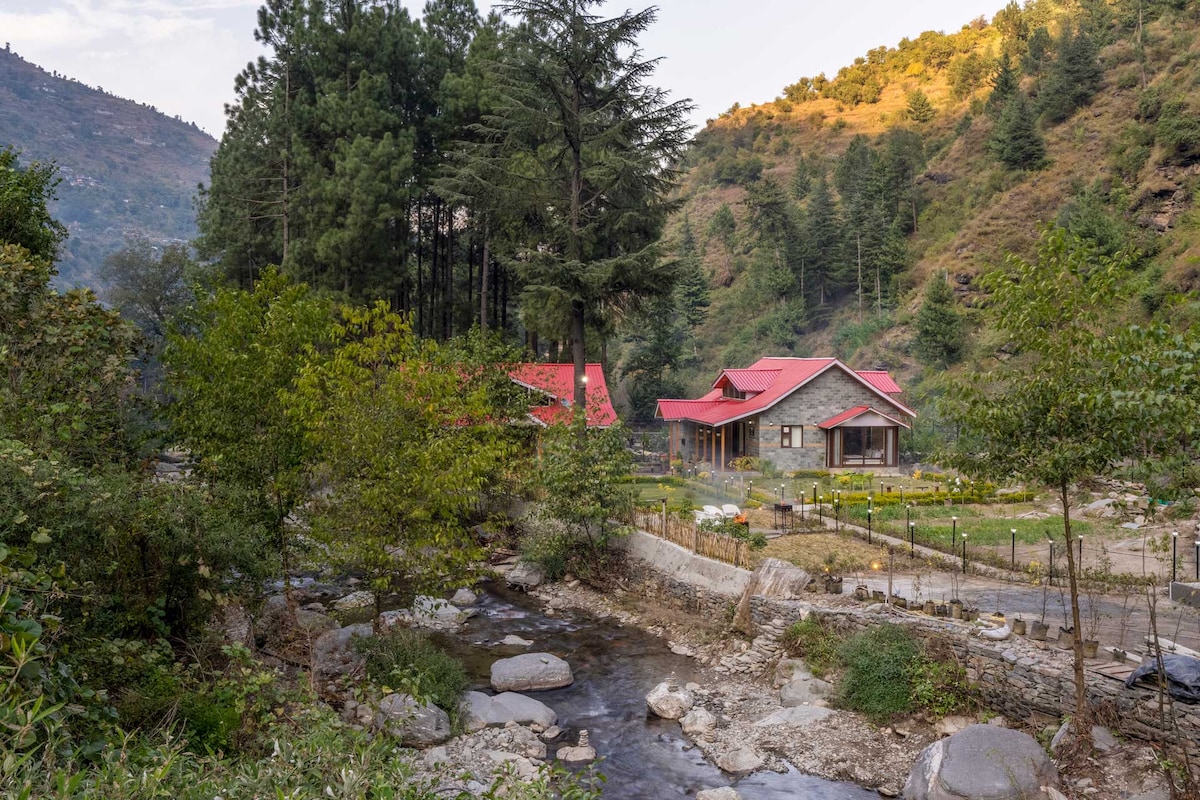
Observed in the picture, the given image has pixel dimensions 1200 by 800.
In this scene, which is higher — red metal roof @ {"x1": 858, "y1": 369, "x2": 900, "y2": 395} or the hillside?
the hillside

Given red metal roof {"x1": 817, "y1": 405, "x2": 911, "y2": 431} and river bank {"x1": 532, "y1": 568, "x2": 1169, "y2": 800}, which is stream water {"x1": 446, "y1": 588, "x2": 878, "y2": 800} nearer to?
river bank {"x1": 532, "y1": 568, "x2": 1169, "y2": 800}

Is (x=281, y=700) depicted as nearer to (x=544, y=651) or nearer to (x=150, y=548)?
(x=150, y=548)

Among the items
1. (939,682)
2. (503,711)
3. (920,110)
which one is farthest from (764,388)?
(920,110)

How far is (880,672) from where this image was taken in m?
12.6

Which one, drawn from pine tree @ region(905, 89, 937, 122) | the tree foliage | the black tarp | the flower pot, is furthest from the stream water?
pine tree @ region(905, 89, 937, 122)

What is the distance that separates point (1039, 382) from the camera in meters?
9.41

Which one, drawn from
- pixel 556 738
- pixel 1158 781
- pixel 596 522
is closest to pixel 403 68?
pixel 596 522

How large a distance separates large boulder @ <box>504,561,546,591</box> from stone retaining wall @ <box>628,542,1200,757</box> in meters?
7.75

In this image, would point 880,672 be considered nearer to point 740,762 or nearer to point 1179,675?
point 740,762

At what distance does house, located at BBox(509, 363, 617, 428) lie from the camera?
79.1 ft

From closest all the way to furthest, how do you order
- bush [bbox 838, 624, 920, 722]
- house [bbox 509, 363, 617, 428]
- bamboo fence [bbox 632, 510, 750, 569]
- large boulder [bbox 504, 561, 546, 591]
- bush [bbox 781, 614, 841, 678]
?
bush [bbox 838, 624, 920, 722], bush [bbox 781, 614, 841, 678], bamboo fence [bbox 632, 510, 750, 569], large boulder [bbox 504, 561, 546, 591], house [bbox 509, 363, 617, 428]

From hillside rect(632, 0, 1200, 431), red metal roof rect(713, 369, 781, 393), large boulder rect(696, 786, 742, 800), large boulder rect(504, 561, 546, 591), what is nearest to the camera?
large boulder rect(696, 786, 742, 800)

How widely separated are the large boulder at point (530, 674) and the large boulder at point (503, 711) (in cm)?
95

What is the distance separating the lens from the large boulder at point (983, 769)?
934cm
